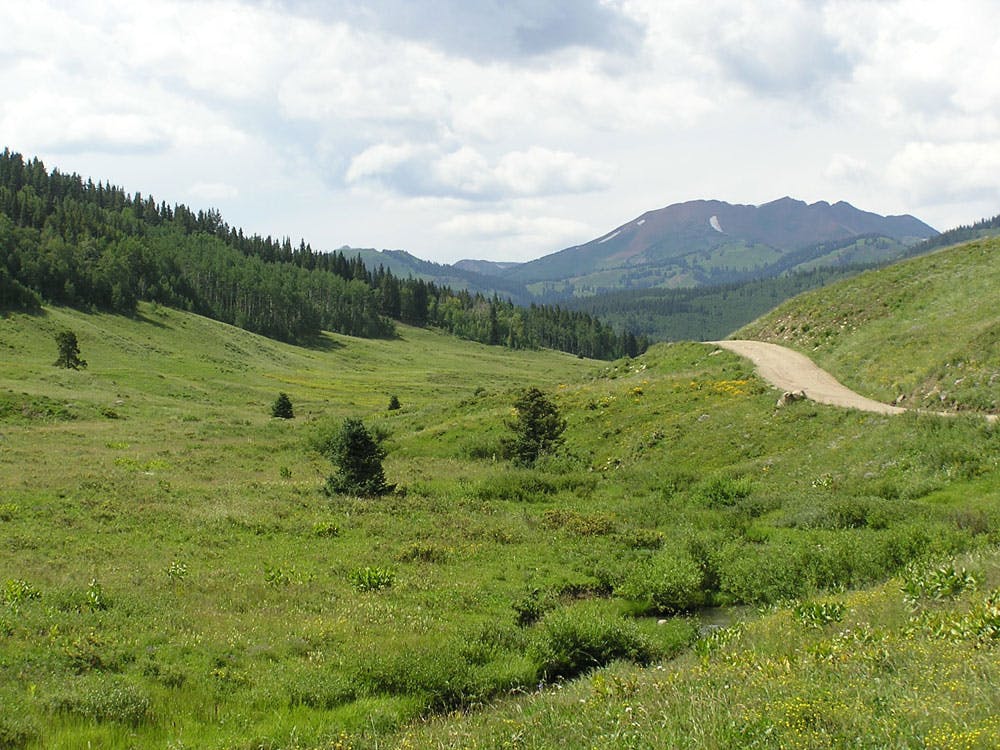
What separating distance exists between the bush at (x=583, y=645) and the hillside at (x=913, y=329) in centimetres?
2209

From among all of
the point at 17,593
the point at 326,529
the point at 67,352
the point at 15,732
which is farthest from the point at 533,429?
the point at 67,352

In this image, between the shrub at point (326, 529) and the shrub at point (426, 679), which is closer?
the shrub at point (426, 679)

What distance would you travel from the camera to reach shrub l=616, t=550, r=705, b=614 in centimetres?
1730

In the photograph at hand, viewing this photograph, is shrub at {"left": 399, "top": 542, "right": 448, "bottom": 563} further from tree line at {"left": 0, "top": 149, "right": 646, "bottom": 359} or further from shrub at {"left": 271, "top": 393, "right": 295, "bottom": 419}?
tree line at {"left": 0, "top": 149, "right": 646, "bottom": 359}

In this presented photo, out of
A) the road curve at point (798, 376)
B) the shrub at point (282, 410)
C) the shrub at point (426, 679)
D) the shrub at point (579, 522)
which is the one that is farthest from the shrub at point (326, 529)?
the shrub at point (282, 410)

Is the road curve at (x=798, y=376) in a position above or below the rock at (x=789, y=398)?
above

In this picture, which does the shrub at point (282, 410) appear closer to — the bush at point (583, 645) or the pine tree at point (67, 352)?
the pine tree at point (67, 352)

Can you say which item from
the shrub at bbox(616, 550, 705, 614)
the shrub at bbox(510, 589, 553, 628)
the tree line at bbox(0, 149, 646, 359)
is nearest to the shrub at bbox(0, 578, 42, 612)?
the shrub at bbox(510, 589, 553, 628)

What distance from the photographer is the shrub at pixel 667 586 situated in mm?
17297

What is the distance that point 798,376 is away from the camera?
137 ft

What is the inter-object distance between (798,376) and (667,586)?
1136 inches

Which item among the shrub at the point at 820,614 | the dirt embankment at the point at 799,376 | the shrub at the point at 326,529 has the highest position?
the dirt embankment at the point at 799,376

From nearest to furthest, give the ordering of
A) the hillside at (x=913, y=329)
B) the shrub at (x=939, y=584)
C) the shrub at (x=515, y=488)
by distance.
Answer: the shrub at (x=939, y=584) → the shrub at (x=515, y=488) → the hillside at (x=913, y=329)

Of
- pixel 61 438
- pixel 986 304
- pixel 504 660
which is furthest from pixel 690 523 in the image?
pixel 61 438
